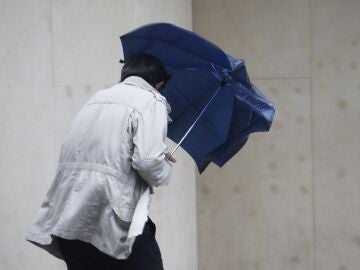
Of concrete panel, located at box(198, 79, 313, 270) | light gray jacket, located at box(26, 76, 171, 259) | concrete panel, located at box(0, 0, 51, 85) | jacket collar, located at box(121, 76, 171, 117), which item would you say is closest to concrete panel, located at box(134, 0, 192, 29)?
concrete panel, located at box(0, 0, 51, 85)

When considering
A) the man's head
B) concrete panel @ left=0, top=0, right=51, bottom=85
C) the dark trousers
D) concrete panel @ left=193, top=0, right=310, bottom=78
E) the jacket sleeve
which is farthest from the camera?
concrete panel @ left=193, top=0, right=310, bottom=78

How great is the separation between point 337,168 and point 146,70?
2.64m

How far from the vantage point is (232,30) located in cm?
564

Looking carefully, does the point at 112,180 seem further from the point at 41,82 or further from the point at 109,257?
the point at 41,82

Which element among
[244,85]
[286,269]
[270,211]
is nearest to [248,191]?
[270,211]

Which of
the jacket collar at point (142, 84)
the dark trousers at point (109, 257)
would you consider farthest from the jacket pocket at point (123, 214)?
the jacket collar at point (142, 84)

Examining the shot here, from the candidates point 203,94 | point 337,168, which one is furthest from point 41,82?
point 337,168

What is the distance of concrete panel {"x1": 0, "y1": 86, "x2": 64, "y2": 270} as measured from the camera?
4.91 meters

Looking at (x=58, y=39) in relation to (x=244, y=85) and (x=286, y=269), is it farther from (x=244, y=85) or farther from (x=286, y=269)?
(x=286, y=269)

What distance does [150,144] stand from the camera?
301cm

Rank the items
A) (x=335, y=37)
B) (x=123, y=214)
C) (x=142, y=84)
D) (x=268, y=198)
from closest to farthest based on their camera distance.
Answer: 1. (x=123, y=214)
2. (x=142, y=84)
3. (x=335, y=37)
4. (x=268, y=198)

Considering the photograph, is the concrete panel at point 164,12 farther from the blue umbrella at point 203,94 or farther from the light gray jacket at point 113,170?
the light gray jacket at point 113,170

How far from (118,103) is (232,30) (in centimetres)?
273

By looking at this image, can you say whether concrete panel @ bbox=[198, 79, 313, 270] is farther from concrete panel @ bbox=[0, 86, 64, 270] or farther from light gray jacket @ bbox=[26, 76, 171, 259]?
light gray jacket @ bbox=[26, 76, 171, 259]
